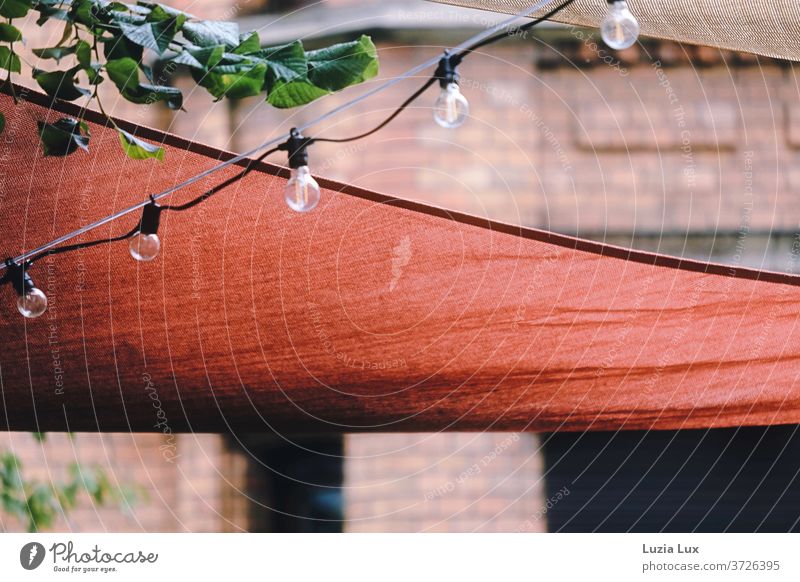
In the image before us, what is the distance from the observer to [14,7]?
754mm

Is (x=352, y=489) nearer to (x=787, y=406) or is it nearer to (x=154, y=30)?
(x=787, y=406)

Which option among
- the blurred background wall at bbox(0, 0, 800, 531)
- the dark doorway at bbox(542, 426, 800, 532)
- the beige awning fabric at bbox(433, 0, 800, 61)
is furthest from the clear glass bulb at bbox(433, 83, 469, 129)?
the dark doorway at bbox(542, 426, 800, 532)

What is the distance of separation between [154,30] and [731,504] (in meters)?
1.11

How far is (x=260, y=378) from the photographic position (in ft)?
3.03

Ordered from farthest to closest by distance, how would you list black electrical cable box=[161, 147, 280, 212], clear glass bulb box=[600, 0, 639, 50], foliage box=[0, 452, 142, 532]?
foliage box=[0, 452, 142, 532], black electrical cable box=[161, 147, 280, 212], clear glass bulb box=[600, 0, 639, 50]

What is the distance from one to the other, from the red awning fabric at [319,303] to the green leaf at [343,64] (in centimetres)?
19

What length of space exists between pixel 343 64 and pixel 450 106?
0.11 m

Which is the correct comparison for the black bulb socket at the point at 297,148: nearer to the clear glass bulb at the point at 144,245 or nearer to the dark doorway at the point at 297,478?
the clear glass bulb at the point at 144,245

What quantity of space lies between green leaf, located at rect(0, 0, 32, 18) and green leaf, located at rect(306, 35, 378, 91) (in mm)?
266

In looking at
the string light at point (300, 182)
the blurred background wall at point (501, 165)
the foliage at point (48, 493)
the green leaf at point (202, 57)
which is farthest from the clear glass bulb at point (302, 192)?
the foliage at point (48, 493)

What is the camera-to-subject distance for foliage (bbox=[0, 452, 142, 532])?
146 centimetres

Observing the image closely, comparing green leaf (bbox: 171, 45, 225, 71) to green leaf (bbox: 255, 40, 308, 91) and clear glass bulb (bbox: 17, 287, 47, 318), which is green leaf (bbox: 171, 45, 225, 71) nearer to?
green leaf (bbox: 255, 40, 308, 91)

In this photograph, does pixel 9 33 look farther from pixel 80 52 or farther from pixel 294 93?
pixel 294 93
